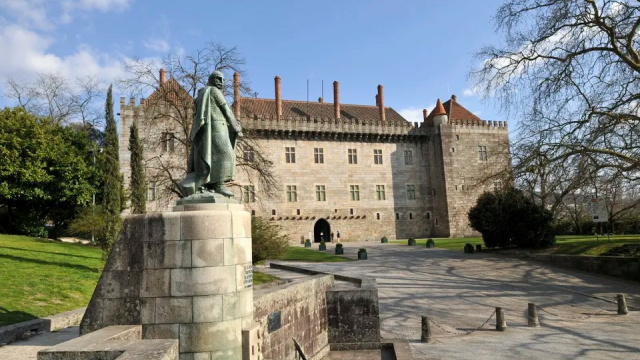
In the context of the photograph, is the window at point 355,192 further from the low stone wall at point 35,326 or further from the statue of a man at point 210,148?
the statue of a man at point 210,148

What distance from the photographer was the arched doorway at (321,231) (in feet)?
135

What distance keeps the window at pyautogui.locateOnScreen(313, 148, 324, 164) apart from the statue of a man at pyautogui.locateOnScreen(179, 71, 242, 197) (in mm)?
35156

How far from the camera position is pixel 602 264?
19.2 m

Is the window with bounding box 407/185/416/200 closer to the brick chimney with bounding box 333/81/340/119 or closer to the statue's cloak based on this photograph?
the brick chimney with bounding box 333/81/340/119

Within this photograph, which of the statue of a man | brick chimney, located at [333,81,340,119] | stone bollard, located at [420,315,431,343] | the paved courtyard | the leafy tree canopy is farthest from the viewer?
brick chimney, located at [333,81,340,119]

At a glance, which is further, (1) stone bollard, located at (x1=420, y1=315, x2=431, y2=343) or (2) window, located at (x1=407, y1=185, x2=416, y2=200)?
(2) window, located at (x1=407, y1=185, x2=416, y2=200)

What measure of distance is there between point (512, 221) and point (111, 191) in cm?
2268

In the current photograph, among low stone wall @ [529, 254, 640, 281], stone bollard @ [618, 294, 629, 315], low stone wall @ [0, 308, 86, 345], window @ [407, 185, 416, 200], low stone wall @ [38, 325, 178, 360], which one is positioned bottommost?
stone bollard @ [618, 294, 629, 315]

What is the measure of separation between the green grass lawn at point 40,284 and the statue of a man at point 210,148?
4.85 metres

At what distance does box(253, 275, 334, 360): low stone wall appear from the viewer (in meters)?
7.04

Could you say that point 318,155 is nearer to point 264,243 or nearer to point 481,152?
point 481,152

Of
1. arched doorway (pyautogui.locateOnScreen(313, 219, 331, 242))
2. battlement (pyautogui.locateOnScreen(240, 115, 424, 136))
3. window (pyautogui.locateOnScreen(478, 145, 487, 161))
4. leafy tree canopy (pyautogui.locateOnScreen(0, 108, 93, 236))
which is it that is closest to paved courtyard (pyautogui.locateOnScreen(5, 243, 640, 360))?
arched doorway (pyautogui.locateOnScreen(313, 219, 331, 242))

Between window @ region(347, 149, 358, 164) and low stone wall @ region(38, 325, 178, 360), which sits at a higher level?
window @ region(347, 149, 358, 164)

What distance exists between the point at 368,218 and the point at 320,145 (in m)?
8.89
